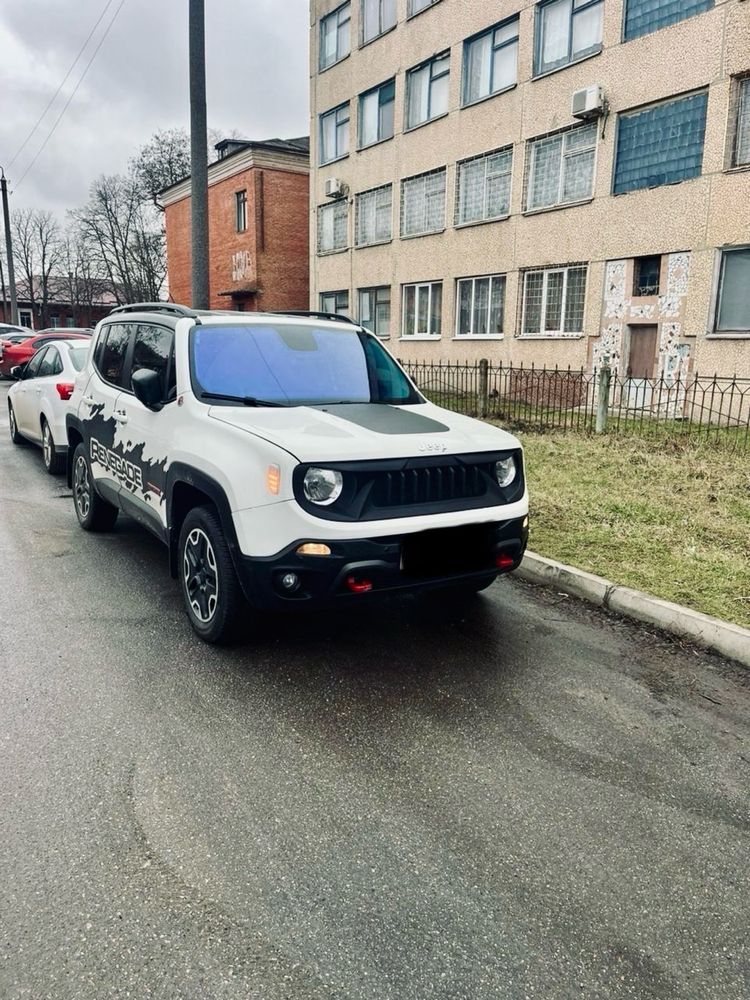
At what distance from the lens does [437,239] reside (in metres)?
21.3

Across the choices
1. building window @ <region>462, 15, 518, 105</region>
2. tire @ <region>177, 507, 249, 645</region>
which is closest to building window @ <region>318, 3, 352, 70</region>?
building window @ <region>462, 15, 518, 105</region>

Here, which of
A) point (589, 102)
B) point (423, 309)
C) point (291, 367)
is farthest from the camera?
point (423, 309)

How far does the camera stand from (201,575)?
14.1ft

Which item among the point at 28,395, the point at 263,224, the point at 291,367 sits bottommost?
the point at 28,395

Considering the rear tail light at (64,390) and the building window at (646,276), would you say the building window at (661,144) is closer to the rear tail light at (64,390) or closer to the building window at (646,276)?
the building window at (646,276)

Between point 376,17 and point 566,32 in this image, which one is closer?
point 566,32

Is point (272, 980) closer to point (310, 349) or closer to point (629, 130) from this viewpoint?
point (310, 349)

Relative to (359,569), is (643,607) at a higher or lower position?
lower

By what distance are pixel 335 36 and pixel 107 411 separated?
956 inches

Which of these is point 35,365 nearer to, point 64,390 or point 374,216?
point 64,390

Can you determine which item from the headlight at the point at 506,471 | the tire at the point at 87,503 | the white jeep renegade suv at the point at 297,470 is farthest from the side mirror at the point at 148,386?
the headlight at the point at 506,471

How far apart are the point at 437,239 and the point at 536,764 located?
2016 centimetres

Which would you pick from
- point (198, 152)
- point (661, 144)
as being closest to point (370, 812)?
point (198, 152)

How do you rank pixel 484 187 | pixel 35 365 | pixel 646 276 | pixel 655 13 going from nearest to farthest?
pixel 35 365 < pixel 655 13 < pixel 646 276 < pixel 484 187
